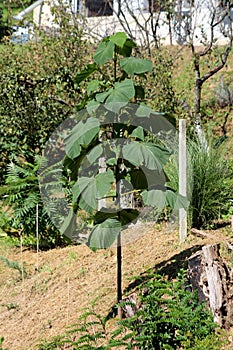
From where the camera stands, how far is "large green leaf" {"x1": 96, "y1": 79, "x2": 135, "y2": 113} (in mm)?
5426

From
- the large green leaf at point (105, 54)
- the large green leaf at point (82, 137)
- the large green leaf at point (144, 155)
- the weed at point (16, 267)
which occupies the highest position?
the large green leaf at point (105, 54)

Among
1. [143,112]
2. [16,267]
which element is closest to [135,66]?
[143,112]

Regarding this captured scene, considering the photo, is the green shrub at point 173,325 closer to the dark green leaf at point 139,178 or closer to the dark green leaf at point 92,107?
the dark green leaf at point 139,178

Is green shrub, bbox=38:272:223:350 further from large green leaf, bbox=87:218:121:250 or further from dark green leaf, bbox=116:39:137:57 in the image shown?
dark green leaf, bbox=116:39:137:57

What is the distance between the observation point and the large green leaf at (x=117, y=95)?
543 cm

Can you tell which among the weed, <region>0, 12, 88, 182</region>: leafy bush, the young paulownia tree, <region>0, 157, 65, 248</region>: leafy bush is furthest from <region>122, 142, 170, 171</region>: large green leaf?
<region>0, 12, 88, 182</region>: leafy bush

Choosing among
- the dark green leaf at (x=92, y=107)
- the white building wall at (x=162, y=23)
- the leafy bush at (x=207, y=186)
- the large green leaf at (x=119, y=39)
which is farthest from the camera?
the white building wall at (x=162, y=23)

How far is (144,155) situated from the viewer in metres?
5.39

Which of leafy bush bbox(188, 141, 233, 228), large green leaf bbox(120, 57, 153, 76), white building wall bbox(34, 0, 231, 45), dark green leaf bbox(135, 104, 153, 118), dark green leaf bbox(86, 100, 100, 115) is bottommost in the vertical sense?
leafy bush bbox(188, 141, 233, 228)

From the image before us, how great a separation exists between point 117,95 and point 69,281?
294cm

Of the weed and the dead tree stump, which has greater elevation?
the dead tree stump

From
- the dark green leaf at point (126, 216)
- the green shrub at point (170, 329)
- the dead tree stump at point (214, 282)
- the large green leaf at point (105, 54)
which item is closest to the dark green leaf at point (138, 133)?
the large green leaf at point (105, 54)

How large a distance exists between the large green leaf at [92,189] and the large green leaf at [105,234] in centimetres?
28

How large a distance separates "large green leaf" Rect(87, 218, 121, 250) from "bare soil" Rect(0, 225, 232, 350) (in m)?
0.66
